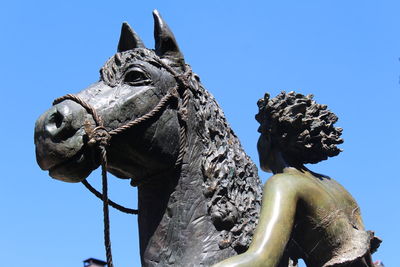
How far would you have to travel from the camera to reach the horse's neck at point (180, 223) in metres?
3.96

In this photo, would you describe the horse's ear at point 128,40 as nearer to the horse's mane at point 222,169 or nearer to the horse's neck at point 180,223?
the horse's mane at point 222,169

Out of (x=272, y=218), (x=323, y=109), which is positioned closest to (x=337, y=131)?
(x=323, y=109)

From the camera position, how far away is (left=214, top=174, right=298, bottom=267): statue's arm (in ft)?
12.2

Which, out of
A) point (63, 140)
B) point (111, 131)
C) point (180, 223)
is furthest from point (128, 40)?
point (180, 223)

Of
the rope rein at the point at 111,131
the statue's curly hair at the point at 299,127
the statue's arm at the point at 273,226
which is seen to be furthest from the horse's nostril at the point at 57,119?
the statue's curly hair at the point at 299,127

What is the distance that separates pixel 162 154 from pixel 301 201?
835mm

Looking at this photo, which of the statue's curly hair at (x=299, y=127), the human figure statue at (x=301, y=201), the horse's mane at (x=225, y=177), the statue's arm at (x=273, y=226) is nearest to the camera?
the statue's arm at (x=273, y=226)

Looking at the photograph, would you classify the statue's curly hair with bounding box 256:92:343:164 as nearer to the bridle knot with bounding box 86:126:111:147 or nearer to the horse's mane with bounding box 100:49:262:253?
the horse's mane with bounding box 100:49:262:253

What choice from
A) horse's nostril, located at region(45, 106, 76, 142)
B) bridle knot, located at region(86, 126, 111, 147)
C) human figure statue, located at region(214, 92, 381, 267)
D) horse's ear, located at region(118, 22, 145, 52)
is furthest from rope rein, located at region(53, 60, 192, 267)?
human figure statue, located at region(214, 92, 381, 267)

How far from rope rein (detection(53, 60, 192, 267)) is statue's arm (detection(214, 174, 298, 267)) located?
0.58 m

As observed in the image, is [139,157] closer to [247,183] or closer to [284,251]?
[247,183]

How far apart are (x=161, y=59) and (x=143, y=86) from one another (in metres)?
0.31

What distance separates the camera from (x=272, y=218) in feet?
12.8

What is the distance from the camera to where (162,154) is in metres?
4.14
